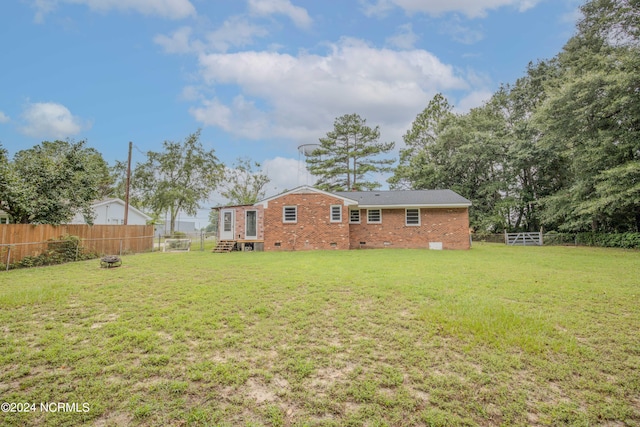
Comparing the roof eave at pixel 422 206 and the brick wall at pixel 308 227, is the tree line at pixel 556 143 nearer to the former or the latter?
the roof eave at pixel 422 206

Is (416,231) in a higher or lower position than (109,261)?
higher

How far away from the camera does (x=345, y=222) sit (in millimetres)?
17812

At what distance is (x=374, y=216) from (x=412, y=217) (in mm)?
2406

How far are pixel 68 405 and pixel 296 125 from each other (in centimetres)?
2916

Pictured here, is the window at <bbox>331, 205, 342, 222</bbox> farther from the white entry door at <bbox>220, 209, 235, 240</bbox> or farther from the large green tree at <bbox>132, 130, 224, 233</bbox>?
the large green tree at <bbox>132, 130, 224, 233</bbox>

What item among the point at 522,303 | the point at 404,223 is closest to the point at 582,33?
the point at 404,223

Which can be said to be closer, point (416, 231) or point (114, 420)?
point (114, 420)

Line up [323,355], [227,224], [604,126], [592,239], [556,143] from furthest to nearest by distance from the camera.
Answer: [556,143], [592,239], [227,224], [604,126], [323,355]

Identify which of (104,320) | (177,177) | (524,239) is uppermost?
(177,177)

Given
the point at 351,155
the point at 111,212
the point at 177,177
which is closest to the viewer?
the point at 111,212

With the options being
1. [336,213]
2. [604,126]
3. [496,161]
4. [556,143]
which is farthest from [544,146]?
[336,213]

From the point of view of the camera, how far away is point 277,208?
18062 millimetres

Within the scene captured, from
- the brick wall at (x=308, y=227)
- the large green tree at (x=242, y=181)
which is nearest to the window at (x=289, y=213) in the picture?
the brick wall at (x=308, y=227)

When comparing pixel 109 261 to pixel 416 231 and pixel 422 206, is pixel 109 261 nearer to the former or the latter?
pixel 416 231
